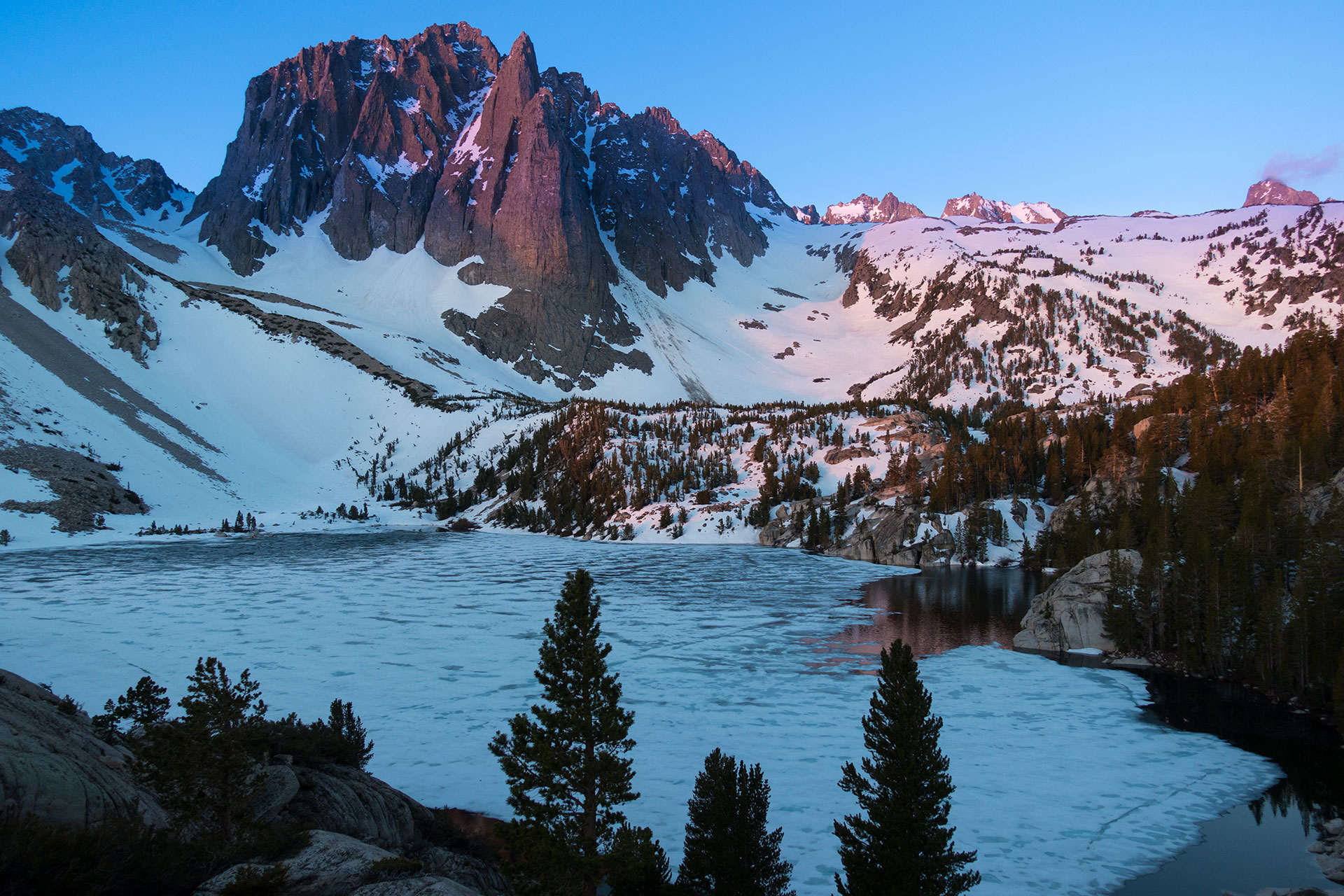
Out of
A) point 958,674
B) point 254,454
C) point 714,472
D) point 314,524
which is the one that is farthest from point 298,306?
point 958,674

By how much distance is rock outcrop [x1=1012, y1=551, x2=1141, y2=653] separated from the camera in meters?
32.8

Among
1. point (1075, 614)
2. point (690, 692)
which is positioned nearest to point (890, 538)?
point (1075, 614)

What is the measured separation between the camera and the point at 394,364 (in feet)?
534

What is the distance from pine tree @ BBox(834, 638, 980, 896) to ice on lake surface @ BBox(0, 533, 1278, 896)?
234 centimetres

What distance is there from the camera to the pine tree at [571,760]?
10625 millimetres

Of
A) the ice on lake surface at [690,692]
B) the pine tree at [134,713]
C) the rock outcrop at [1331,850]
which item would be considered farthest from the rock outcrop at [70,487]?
the rock outcrop at [1331,850]

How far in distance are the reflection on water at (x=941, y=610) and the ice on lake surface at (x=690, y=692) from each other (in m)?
1.31

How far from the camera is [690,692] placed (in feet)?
81.0

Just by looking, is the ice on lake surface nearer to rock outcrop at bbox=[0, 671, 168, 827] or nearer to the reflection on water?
the reflection on water

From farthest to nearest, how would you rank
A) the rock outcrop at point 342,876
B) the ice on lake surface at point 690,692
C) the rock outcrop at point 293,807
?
the ice on lake surface at point 690,692, the rock outcrop at point 293,807, the rock outcrop at point 342,876

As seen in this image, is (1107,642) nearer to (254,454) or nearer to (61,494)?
(61,494)

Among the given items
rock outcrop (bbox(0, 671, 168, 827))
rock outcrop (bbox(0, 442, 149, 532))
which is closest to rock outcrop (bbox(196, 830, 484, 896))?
rock outcrop (bbox(0, 671, 168, 827))

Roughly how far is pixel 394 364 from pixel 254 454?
5208cm

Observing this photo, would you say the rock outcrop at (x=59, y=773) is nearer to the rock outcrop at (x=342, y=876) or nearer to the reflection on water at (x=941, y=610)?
the rock outcrop at (x=342, y=876)
